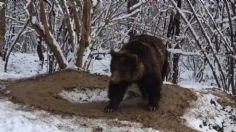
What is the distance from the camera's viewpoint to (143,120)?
5.94 meters

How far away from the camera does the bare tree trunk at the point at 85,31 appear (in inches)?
314

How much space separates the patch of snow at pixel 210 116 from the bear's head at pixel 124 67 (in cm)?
92

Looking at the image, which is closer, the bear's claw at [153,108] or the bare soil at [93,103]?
the bare soil at [93,103]

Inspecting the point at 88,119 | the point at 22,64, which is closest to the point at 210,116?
the point at 88,119

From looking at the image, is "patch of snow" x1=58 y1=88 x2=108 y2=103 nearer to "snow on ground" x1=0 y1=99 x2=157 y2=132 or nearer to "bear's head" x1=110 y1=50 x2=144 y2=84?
"bear's head" x1=110 y1=50 x2=144 y2=84

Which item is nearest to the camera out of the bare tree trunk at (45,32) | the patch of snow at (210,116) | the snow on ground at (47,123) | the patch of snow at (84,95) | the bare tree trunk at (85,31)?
the snow on ground at (47,123)

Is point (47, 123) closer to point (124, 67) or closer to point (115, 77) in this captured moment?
point (115, 77)

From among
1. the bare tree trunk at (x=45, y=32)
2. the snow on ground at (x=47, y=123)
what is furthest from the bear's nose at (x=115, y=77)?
the bare tree trunk at (x=45, y=32)

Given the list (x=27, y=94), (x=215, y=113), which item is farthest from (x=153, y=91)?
(x=27, y=94)

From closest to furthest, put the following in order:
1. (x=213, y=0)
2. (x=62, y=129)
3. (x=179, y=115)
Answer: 1. (x=62, y=129)
2. (x=179, y=115)
3. (x=213, y=0)

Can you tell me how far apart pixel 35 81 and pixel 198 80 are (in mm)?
11290

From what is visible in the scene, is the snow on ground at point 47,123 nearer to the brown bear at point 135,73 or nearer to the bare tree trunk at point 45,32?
the brown bear at point 135,73

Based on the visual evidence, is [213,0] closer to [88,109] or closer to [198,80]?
[198,80]

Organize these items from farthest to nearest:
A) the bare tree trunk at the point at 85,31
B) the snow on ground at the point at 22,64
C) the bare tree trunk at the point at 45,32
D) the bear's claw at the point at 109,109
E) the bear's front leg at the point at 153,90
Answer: the snow on ground at the point at 22,64 < the bare tree trunk at the point at 45,32 < the bare tree trunk at the point at 85,31 < the bear's front leg at the point at 153,90 < the bear's claw at the point at 109,109
